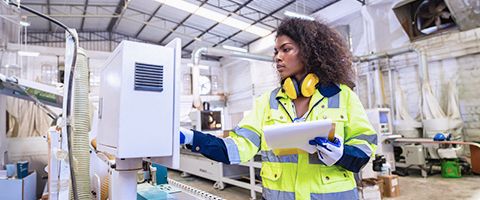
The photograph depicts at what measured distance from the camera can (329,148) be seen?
905 millimetres

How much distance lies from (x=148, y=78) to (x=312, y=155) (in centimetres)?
61

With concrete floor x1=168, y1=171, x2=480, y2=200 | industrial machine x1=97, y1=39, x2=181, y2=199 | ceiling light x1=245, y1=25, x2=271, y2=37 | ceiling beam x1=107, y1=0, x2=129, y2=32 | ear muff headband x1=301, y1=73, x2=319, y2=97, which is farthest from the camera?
ceiling light x1=245, y1=25, x2=271, y2=37

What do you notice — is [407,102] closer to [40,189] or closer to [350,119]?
[350,119]

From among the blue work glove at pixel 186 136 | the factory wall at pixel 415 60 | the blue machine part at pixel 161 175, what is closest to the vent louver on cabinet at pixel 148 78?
the blue work glove at pixel 186 136

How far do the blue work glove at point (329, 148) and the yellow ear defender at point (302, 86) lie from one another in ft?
0.79

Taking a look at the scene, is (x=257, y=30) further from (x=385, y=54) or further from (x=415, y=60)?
(x=415, y=60)

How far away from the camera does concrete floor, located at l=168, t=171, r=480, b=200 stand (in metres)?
3.76

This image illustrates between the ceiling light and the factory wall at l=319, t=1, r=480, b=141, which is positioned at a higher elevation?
the ceiling light

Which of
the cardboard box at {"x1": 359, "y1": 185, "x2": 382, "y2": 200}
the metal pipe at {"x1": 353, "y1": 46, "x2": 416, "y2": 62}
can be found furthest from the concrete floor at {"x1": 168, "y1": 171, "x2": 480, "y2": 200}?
the metal pipe at {"x1": 353, "y1": 46, "x2": 416, "y2": 62}

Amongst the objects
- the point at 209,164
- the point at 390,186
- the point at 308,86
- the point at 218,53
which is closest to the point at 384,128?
the point at 390,186

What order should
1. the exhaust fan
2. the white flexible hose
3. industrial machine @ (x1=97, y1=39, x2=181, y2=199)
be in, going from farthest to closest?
the exhaust fan
the white flexible hose
industrial machine @ (x1=97, y1=39, x2=181, y2=199)

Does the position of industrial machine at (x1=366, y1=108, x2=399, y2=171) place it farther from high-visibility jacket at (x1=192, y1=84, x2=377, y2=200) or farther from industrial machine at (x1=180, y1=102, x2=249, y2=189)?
high-visibility jacket at (x1=192, y1=84, x2=377, y2=200)

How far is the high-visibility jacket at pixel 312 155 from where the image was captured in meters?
0.98

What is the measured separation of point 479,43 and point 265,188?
5.96m
